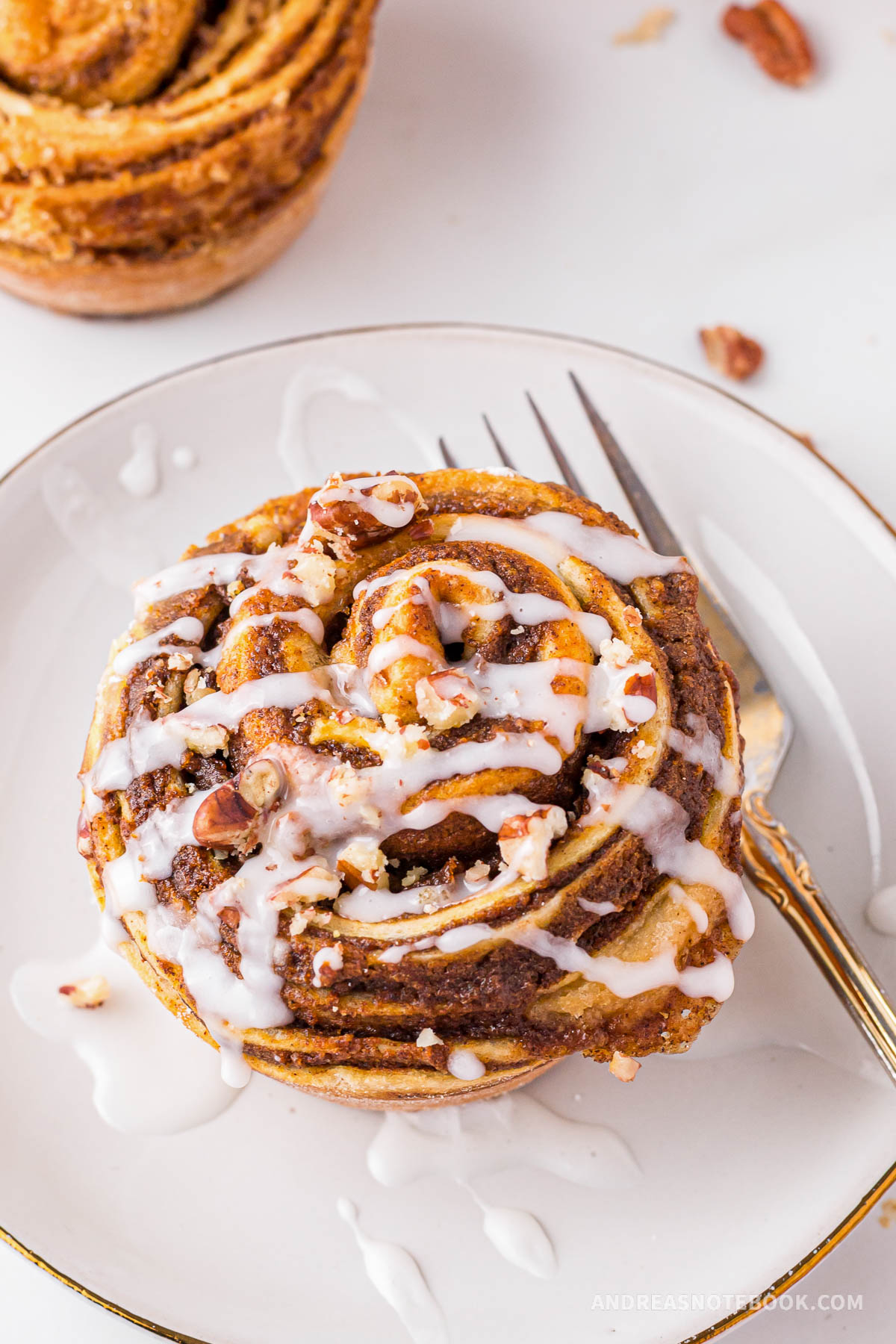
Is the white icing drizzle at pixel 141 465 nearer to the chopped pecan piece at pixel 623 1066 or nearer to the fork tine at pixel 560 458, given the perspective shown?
the fork tine at pixel 560 458

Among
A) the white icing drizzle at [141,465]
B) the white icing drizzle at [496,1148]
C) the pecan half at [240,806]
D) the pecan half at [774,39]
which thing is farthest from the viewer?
the pecan half at [774,39]

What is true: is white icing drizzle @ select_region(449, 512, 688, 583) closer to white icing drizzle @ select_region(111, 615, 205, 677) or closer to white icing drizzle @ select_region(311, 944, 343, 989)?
white icing drizzle @ select_region(111, 615, 205, 677)

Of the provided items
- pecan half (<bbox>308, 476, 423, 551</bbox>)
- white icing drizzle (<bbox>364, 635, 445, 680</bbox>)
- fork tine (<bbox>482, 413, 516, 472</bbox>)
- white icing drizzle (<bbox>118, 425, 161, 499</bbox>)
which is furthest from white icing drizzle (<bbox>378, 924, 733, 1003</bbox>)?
white icing drizzle (<bbox>118, 425, 161, 499</bbox>)

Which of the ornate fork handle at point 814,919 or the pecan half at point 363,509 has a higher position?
the pecan half at point 363,509

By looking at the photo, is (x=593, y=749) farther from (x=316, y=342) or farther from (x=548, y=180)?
(x=548, y=180)

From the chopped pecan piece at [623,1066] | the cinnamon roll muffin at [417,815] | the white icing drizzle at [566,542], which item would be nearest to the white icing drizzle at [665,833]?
the cinnamon roll muffin at [417,815]

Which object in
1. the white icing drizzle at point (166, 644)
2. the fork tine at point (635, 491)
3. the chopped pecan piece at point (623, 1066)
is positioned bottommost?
the chopped pecan piece at point (623, 1066)

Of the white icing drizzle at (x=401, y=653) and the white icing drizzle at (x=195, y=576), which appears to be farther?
the white icing drizzle at (x=195, y=576)
